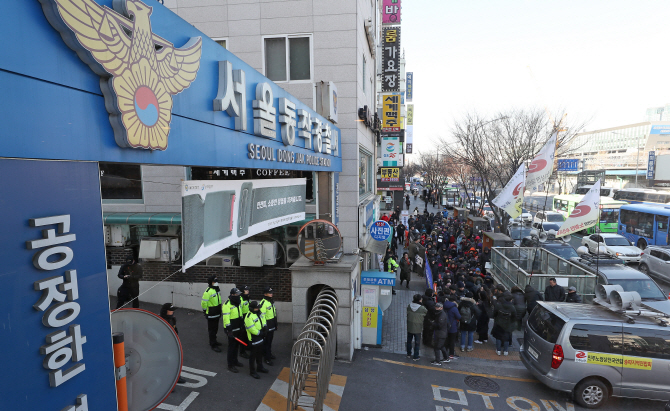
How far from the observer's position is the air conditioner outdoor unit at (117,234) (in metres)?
11.5

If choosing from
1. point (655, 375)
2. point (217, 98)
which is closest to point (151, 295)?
point (217, 98)

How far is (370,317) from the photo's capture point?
33.1ft

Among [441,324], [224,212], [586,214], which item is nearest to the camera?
[224,212]

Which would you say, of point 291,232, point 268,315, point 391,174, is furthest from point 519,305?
point 391,174

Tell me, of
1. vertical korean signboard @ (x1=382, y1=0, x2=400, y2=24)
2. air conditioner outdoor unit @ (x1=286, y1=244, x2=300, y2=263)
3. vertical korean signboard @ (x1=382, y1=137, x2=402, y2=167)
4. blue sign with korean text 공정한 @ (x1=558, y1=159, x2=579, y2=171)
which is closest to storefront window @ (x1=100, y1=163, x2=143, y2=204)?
air conditioner outdoor unit @ (x1=286, y1=244, x2=300, y2=263)

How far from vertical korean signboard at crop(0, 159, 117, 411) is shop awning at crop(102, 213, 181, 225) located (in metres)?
9.14

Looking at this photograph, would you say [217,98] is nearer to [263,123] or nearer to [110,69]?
[263,123]

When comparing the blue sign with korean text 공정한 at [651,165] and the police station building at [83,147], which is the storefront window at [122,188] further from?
the blue sign with korean text 공정한 at [651,165]

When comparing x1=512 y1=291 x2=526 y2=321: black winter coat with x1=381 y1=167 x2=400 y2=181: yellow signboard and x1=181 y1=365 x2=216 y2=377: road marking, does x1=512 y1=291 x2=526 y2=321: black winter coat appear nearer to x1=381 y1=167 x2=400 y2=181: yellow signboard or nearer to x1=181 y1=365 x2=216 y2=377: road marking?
x1=181 y1=365 x2=216 y2=377: road marking

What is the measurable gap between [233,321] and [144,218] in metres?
5.02

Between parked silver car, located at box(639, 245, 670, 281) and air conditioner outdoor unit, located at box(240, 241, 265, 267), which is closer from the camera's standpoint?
air conditioner outdoor unit, located at box(240, 241, 265, 267)

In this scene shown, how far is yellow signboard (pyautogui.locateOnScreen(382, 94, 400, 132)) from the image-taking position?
1591 centimetres

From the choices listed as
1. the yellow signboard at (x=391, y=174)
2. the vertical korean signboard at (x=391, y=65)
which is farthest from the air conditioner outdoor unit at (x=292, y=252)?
the yellow signboard at (x=391, y=174)

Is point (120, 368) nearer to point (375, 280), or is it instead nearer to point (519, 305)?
point (375, 280)
